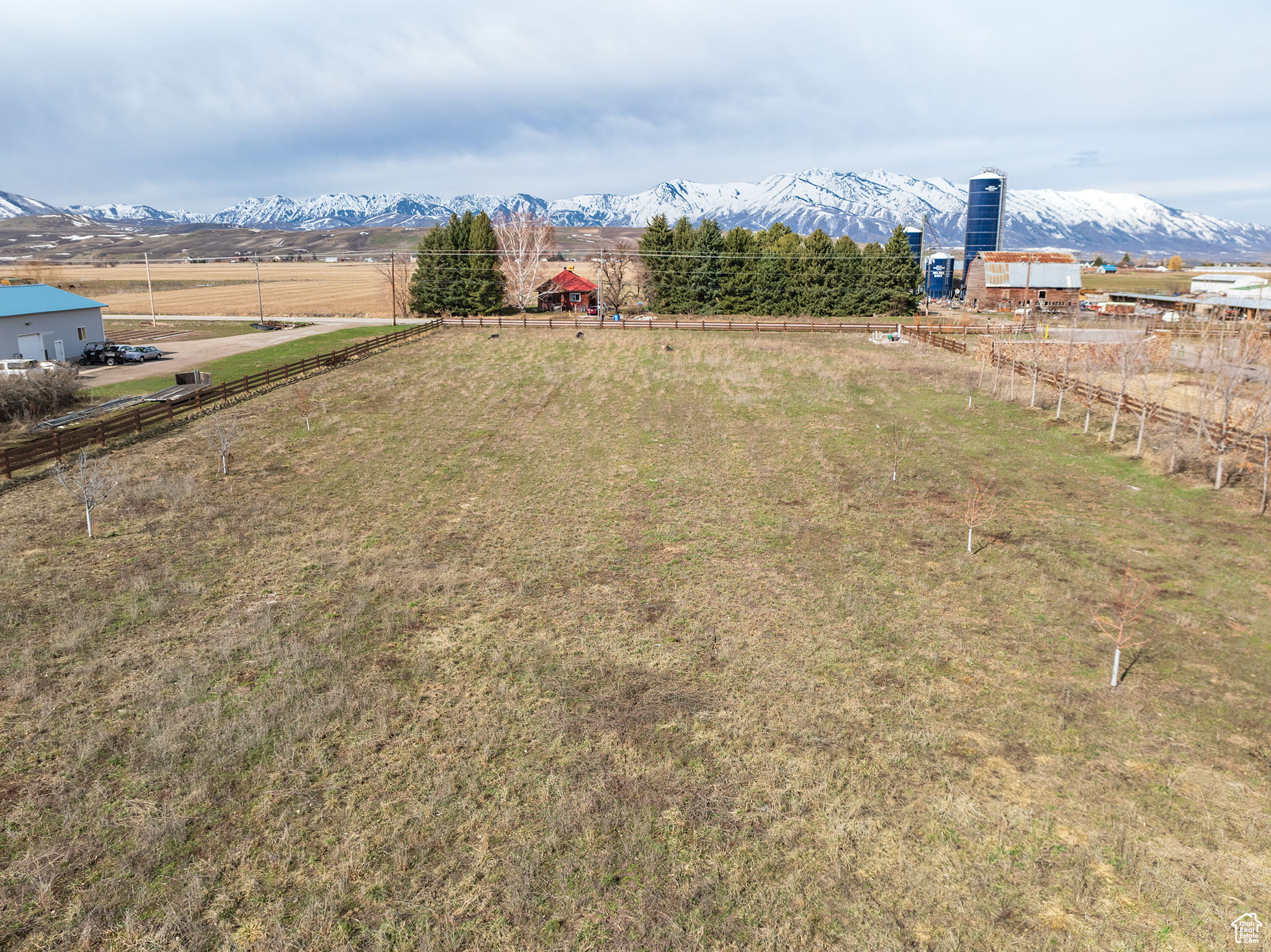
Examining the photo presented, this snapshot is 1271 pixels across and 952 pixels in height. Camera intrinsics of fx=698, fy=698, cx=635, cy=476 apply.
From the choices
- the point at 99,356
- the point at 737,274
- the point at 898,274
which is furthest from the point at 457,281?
the point at 898,274

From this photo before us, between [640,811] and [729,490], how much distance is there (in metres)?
14.0

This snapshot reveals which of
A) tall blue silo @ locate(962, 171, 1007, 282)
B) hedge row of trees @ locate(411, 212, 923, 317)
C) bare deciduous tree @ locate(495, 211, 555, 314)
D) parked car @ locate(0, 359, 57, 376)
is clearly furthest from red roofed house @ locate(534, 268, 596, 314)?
tall blue silo @ locate(962, 171, 1007, 282)

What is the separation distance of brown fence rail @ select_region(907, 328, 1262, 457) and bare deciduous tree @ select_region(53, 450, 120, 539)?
107 ft

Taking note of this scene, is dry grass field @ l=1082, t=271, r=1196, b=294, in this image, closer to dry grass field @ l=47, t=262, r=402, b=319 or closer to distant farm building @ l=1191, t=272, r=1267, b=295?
distant farm building @ l=1191, t=272, r=1267, b=295

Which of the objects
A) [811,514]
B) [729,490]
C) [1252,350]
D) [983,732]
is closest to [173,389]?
[729,490]

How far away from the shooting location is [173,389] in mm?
37281

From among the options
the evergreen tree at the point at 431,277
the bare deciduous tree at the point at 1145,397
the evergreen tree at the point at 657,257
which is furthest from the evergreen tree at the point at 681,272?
the bare deciduous tree at the point at 1145,397

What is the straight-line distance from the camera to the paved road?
140 ft

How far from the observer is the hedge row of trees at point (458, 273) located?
71812mm

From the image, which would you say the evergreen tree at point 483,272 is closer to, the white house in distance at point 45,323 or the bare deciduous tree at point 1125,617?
the white house in distance at point 45,323

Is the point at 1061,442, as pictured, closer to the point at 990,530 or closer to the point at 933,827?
the point at 990,530

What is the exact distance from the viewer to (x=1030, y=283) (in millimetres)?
77188

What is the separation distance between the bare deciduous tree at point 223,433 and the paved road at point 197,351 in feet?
43.7

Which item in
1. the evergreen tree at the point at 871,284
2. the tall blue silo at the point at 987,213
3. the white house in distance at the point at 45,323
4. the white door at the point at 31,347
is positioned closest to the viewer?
the white house in distance at the point at 45,323
